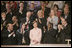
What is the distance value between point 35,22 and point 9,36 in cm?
124

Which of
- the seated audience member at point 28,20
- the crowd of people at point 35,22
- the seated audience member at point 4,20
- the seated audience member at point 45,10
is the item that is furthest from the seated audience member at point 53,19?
the seated audience member at point 4,20

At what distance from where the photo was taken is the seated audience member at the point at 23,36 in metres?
8.10

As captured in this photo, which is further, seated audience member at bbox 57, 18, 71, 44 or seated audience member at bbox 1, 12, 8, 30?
seated audience member at bbox 1, 12, 8, 30

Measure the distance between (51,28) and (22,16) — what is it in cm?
133

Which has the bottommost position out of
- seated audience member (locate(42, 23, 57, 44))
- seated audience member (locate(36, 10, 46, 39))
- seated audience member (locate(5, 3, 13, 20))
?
seated audience member (locate(42, 23, 57, 44))

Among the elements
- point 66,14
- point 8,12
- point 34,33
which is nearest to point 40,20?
point 34,33

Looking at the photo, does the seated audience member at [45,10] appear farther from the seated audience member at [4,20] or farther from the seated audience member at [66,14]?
the seated audience member at [4,20]

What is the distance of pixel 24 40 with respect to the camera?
8.10m

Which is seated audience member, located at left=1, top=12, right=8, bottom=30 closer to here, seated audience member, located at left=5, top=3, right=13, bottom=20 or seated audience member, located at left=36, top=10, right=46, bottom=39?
seated audience member, located at left=5, top=3, right=13, bottom=20

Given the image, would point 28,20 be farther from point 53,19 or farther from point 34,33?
point 53,19

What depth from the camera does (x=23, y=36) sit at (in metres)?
8.12

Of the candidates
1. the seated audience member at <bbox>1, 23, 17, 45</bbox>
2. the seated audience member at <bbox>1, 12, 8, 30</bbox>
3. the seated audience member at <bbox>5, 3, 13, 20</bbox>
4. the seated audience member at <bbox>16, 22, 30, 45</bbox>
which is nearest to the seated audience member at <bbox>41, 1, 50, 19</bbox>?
the seated audience member at <bbox>16, 22, 30, 45</bbox>

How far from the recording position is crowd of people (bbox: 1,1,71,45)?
8.09 meters

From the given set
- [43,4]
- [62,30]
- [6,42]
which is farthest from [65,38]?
[6,42]
